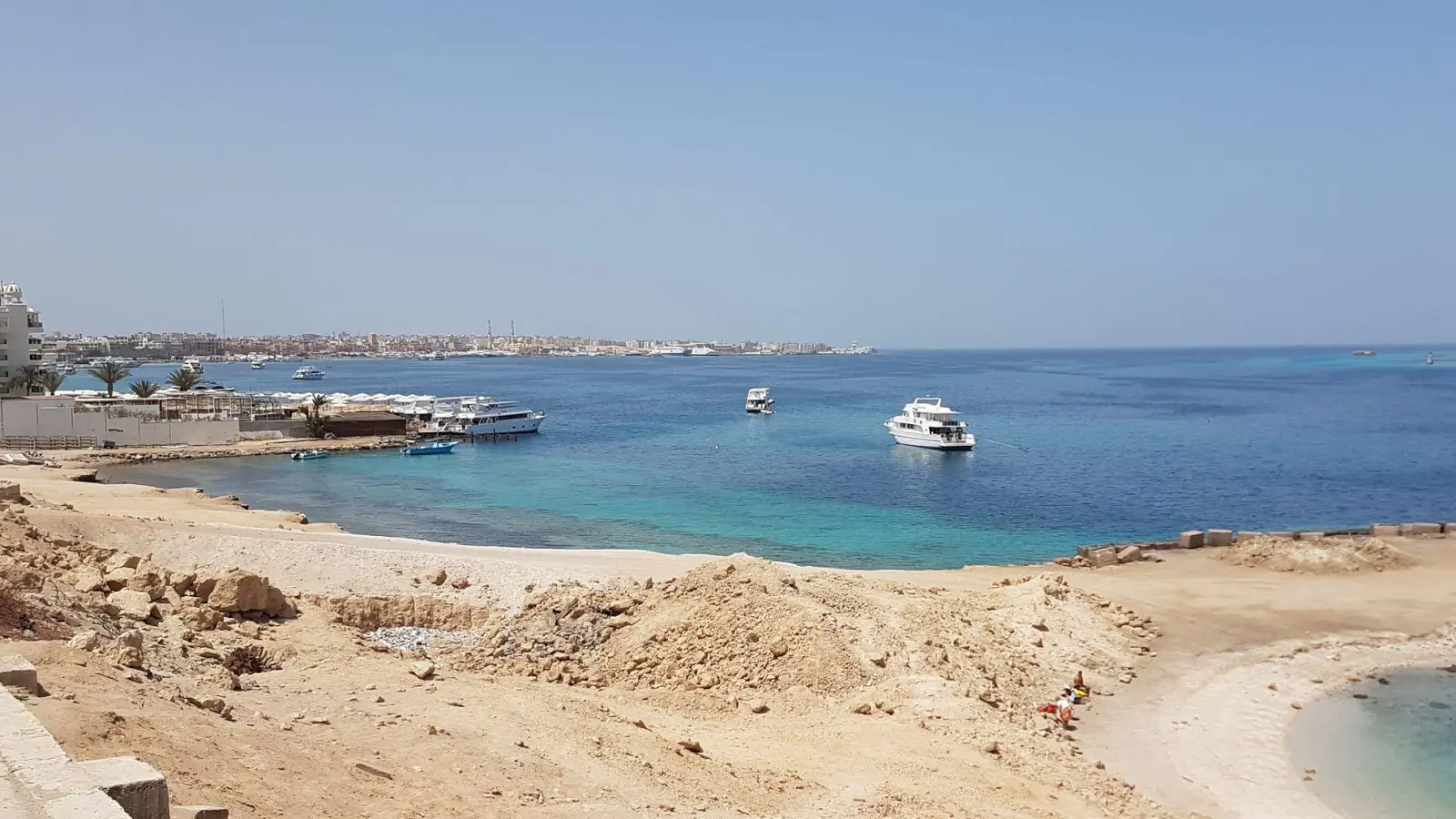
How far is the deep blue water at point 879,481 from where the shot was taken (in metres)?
39.0

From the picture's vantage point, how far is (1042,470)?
57.4 metres

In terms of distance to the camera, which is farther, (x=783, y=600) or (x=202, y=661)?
(x=783, y=600)

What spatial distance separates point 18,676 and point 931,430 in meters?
61.2

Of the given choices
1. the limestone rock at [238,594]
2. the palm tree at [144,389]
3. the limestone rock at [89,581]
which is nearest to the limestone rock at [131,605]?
the limestone rock at [89,581]

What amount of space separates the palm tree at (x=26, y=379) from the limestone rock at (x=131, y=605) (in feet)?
223

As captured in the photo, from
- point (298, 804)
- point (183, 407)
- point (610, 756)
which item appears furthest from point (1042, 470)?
point (183, 407)

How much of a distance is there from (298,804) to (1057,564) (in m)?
26.5

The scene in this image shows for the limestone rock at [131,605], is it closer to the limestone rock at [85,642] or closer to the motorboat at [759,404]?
the limestone rock at [85,642]

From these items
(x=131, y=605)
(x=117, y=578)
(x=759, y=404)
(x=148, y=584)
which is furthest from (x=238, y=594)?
(x=759, y=404)

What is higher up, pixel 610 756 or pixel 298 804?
pixel 298 804

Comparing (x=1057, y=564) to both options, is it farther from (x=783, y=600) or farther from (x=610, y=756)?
(x=610, y=756)

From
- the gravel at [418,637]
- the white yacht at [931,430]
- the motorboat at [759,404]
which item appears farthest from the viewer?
the motorboat at [759,404]

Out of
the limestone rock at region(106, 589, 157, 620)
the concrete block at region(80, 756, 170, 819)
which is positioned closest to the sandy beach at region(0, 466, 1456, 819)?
the limestone rock at region(106, 589, 157, 620)

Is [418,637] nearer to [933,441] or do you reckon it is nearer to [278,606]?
[278,606]
